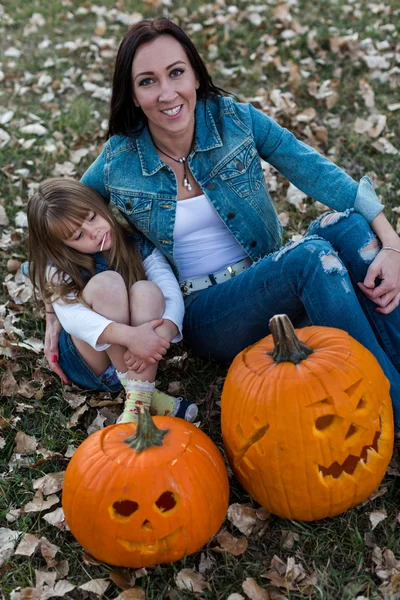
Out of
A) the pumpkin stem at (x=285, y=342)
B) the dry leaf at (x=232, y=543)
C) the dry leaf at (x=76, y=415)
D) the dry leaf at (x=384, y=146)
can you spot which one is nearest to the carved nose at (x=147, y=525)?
the dry leaf at (x=232, y=543)

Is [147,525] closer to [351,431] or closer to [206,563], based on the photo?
[206,563]

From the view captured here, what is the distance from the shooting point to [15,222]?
15.1 ft

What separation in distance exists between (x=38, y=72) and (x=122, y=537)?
575cm

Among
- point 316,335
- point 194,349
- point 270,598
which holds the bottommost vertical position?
point 270,598

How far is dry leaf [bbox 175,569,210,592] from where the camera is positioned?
221 centimetres

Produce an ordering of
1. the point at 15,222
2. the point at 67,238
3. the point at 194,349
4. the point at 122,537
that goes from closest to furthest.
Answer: the point at 122,537
the point at 67,238
the point at 194,349
the point at 15,222

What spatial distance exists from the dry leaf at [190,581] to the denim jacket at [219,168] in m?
1.46

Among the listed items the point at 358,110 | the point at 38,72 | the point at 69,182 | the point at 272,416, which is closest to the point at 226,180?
the point at 69,182

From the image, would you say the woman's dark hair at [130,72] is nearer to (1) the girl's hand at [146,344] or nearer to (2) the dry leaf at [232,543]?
(1) the girl's hand at [146,344]

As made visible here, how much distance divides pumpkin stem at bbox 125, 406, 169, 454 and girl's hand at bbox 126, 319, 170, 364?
53 centimetres

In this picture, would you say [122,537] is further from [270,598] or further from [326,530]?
[326,530]

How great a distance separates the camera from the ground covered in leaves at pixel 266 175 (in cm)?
226

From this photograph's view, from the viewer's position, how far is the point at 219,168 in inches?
117

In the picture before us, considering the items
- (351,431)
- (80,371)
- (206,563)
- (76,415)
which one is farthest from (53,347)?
(351,431)
